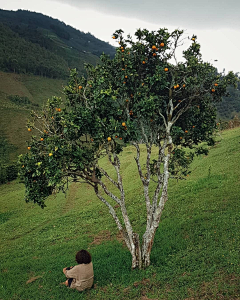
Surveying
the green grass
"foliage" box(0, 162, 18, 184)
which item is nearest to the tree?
the green grass

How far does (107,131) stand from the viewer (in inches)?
356

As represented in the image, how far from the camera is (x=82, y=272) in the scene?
352 inches

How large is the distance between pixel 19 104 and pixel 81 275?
10133cm

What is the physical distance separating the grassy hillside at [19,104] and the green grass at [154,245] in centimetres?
2861

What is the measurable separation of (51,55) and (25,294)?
197479mm

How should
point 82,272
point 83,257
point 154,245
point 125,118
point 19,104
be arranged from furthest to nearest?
point 19,104, point 154,245, point 125,118, point 82,272, point 83,257

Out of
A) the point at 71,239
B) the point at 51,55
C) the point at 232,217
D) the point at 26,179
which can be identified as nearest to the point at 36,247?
the point at 71,239

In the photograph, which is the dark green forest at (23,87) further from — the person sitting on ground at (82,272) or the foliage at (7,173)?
the person sitting on ground at (82,272)

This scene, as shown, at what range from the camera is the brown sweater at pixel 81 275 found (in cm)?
887

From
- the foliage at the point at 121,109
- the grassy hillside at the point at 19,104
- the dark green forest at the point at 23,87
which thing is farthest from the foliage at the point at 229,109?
the foliage at the point at 121,109

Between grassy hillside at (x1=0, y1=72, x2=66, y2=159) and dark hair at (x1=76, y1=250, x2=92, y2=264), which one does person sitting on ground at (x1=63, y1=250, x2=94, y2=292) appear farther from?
grassy hillside at (x1=0, y1=72, x2=66, y2=159)

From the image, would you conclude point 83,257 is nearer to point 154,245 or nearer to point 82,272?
point 82,272

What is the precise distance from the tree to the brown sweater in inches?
74.5

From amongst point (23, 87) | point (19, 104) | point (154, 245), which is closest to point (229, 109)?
point (19, 104)
